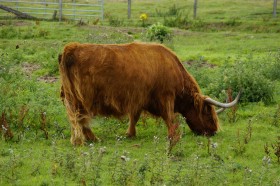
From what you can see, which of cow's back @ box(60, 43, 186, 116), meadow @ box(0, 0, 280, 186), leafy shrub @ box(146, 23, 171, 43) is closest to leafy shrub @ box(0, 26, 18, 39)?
meadow @ box(0, 0, 280, 186)

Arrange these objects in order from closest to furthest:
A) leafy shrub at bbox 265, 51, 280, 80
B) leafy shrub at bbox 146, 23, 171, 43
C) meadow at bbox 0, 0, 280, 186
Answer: meadow at bbox 0, 0, 280, 186 → leafy shrub at bbox 265, 51, 280, 80 → leafy shrub at bbox 146, 23, 171, 43

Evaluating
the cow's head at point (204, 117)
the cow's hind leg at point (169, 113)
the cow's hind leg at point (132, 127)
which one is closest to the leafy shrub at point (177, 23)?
the cow's head at point (204, 117)

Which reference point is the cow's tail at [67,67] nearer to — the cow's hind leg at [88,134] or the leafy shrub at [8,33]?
the cow's hind leg at [88,134]

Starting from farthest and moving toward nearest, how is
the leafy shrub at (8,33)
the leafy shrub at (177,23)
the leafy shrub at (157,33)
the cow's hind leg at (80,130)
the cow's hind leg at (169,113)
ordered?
the leafy shrub at (177,23), the leafy shrub at (8,33), the leafy shrub at (157,33), the cow's hind leg at (169,113), the cow's hind leg at (80,130)

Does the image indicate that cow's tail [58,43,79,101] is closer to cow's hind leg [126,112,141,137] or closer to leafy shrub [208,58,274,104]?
cow's hind leg [126,112,141,137]

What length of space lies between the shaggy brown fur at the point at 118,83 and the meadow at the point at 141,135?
426mm

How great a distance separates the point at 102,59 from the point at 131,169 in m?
2.20

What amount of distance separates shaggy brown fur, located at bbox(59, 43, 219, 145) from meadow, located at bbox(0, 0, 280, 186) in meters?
0.43

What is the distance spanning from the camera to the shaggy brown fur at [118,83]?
931cm

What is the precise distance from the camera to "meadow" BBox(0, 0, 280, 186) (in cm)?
775

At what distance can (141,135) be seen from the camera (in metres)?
10.5

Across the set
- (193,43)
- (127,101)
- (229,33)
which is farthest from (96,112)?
(229,33)

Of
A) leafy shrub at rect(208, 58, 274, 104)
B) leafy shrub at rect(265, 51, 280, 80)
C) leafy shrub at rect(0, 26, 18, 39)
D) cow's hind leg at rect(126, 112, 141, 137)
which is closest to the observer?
cow's hind leg at rect(126, 112, 141, 137)

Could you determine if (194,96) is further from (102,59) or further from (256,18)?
(256,18)
